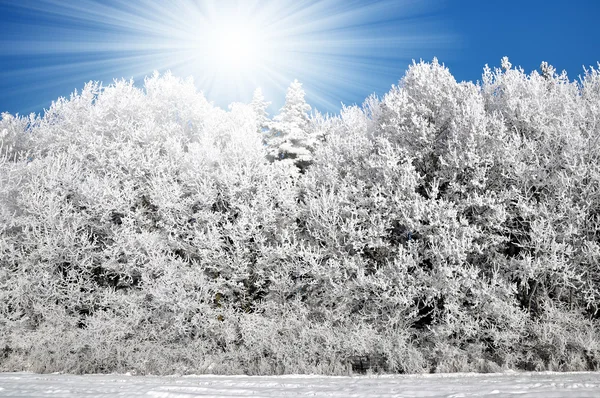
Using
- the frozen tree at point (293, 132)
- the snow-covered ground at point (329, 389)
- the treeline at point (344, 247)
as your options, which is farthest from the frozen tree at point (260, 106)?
the snow-covered ground at point (329, 389)

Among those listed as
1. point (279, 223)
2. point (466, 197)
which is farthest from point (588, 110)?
point (279, 223)

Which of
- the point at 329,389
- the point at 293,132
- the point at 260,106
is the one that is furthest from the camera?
the point at 260,106

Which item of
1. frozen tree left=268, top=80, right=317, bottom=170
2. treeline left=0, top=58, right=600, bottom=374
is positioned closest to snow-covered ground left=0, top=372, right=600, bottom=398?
treeline left=0, top=58, right=600, bottom=374

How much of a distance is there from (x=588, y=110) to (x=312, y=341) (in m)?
12.6

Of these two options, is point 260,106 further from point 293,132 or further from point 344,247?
point 344,247

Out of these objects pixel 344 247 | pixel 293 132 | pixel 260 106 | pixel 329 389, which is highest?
pixel 260 106

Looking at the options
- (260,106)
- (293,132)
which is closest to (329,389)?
(293,132)

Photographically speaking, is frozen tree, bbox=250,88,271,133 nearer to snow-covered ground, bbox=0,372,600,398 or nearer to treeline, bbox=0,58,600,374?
treeline, bbox=0,58,600,374

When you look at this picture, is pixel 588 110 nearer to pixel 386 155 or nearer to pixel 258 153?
pixel 386 155

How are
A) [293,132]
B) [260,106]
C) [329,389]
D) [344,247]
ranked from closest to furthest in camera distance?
[329,389], [344,247], [293,132], [260,106]

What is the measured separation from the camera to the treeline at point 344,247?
9.99m

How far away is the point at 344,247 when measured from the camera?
1225 cm

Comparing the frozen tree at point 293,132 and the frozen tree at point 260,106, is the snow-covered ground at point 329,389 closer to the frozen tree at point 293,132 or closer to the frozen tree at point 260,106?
the frozen tree at point 293,132

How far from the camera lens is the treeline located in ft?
32.8
